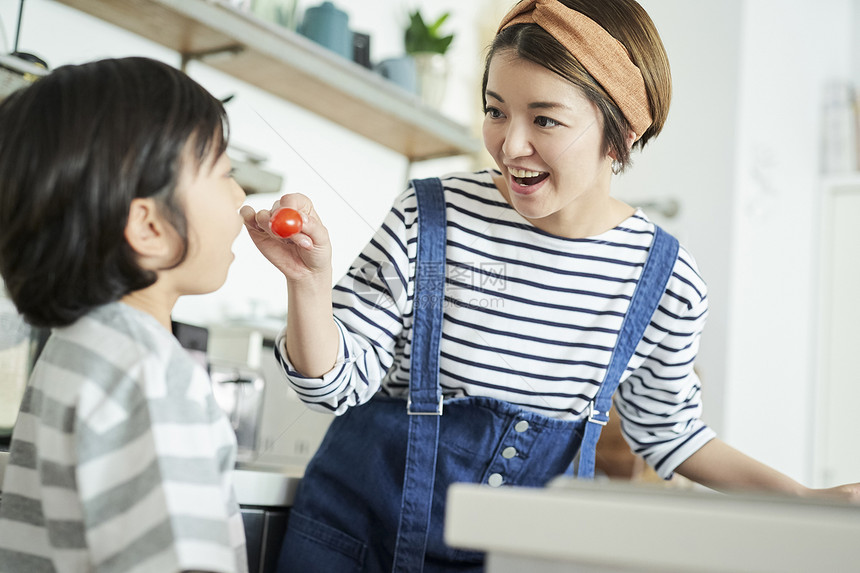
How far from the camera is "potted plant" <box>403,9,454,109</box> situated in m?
2.27

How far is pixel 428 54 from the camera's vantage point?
231 cm

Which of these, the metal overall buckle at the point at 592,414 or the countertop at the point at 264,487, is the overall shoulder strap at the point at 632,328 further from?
the countertop at the point at 264,487

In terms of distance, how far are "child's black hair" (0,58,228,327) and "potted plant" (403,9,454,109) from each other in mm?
1694

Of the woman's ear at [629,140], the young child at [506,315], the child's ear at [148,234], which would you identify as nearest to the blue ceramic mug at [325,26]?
the young child at [506,315]

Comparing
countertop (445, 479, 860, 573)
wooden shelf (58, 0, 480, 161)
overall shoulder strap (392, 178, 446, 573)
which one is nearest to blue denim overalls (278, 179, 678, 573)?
overall shoulder strap (392, 178, 446, 573)

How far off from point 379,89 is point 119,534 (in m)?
1.56

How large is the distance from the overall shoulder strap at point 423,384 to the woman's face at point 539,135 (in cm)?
9

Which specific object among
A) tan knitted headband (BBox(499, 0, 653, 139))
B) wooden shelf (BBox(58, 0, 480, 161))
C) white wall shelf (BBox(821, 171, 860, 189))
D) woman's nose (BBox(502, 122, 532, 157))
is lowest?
woman's nose (BBox(502, 122, 532, 157))

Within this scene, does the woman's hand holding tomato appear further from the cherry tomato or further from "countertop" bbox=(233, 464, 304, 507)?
"countertop" bbox=(233, 464, 304, 507)

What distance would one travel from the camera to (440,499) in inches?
32.1

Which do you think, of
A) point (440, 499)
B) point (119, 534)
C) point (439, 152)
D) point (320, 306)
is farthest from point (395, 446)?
point (439, 152)

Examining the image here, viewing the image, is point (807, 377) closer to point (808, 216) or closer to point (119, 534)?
point (808, 216)

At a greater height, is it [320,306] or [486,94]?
[486,94]

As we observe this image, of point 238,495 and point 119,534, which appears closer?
point 119,534
